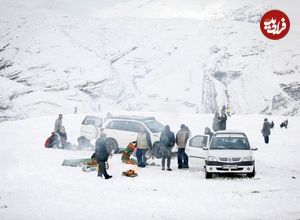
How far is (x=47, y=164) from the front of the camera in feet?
51.2

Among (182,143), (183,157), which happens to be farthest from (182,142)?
(183,157)

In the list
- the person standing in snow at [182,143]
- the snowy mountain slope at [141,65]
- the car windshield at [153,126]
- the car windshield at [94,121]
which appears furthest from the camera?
the snowy mountain slope at [141,65]

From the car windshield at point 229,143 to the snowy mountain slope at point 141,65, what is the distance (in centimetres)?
4455

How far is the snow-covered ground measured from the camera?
8541mm

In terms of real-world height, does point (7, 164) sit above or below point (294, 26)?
below

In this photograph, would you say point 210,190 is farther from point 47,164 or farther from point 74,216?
point 47,164

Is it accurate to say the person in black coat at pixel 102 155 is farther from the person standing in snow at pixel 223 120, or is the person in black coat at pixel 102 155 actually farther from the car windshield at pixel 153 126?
the person standing in snow at pixel 223 120

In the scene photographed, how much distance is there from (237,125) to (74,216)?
28087 mm

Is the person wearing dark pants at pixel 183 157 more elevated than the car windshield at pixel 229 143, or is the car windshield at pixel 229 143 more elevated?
the car windshield at pixel 229 143

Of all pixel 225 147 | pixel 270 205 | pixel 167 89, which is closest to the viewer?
pixel 270 205

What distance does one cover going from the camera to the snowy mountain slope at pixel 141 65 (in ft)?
216

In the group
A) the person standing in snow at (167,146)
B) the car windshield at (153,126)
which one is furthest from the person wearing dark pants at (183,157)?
the car windshield at (153,126)

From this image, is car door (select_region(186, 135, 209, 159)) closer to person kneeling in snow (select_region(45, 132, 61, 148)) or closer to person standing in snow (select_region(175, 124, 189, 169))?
person standing in snow (select_region(175, 124, 189, 169))

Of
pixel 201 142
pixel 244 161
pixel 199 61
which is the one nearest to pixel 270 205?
pixel 244 161
